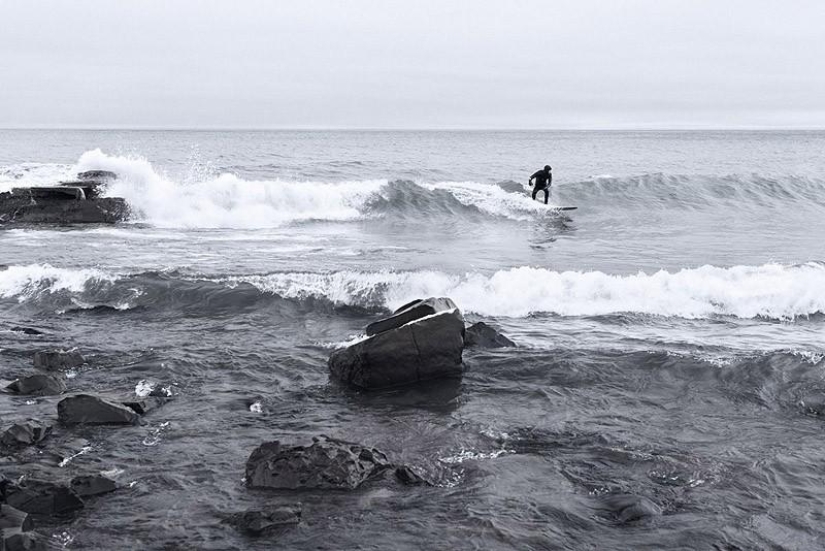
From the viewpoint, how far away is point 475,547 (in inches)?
241

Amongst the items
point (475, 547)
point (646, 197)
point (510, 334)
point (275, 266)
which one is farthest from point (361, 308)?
point (646, 197)

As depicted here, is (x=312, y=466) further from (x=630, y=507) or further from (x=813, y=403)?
(x=813, y=403)

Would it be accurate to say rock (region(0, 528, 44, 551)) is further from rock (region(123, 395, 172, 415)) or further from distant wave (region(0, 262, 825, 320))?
distant wave (region(0, 262, 825, 320))

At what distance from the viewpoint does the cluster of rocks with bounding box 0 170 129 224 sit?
25047mm

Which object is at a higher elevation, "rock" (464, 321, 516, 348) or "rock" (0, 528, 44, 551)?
"rock" (464, 321, 516, 348)

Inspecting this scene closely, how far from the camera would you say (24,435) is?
26.2 ft

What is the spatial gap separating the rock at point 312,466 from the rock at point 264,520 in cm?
56

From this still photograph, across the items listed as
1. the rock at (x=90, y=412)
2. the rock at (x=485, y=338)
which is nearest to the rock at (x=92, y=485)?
the rock at (x=90, y=412)

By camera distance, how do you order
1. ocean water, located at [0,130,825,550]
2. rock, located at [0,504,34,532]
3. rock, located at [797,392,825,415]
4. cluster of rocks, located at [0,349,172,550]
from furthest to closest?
rock, located at [797,392,825,415], ocean water, located at [0,130,825,550], cluster of rocks, located at [0,349,172,550], rock, located at [0,504,34,532]

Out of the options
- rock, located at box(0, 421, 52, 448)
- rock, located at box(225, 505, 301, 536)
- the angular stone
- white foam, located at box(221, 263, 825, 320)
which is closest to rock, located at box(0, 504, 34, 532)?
rock, located at box(225, 505, 301, 536)

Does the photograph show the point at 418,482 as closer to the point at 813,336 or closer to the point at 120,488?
the point at 120,488

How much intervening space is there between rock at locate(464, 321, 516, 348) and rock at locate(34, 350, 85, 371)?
559 centimetres

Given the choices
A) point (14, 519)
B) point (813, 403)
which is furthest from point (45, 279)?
point (813, 403)

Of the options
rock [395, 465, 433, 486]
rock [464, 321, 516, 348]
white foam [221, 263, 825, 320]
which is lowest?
rock [395, 465, 433, 486]
